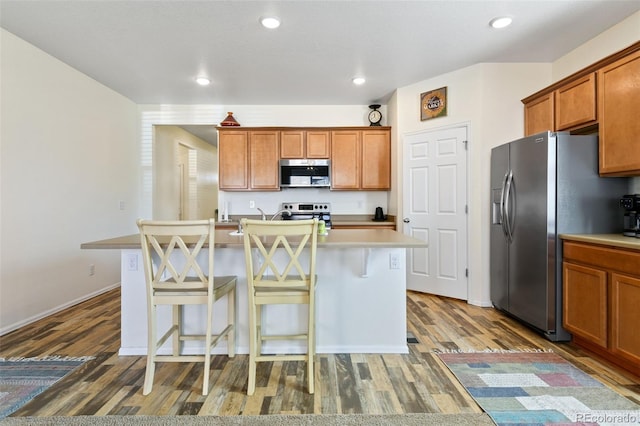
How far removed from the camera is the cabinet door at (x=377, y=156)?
4586mm

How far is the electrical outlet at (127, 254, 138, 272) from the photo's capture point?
90.5 inches

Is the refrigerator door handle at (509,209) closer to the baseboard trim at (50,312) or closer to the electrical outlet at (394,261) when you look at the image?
the electrical outlet at (394,261)

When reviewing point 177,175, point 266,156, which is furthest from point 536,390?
point 177,175

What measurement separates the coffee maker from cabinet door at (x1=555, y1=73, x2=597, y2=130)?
0.70 meters

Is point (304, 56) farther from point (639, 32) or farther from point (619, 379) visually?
point (619, 379)

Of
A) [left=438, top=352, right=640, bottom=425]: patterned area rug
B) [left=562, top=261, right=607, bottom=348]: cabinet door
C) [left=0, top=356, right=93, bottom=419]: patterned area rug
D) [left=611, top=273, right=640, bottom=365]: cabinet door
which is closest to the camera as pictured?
[left=438, top=352, right=640, bottom=425]: patterned area rug

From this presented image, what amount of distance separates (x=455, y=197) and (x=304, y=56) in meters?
2.32

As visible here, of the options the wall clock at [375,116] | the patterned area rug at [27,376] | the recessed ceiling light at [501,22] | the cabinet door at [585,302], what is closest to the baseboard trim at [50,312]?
the patterned area rug at [27,376]

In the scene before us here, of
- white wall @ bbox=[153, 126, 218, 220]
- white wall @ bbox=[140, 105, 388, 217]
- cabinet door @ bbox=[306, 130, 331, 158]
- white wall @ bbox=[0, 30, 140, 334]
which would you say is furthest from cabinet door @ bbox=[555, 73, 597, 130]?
white wall @ bbox=[153, 126, 218, 220]

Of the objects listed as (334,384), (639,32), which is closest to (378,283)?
(334,384)

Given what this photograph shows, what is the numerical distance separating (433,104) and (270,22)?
222 cm

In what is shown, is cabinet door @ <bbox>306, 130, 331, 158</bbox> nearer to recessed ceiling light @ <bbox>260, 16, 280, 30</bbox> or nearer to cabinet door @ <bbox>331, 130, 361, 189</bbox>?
cabinet door @ <bbox>331, 130, 361, 189</bbox>

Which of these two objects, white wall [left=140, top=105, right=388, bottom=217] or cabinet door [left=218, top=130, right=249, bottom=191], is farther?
white wall [left=140, top=105, right=388, bottom=217]

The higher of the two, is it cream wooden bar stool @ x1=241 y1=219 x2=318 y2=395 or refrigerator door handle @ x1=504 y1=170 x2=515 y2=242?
refrigerator door handle @ x1=504 y1=170 x2=515 y2=242
